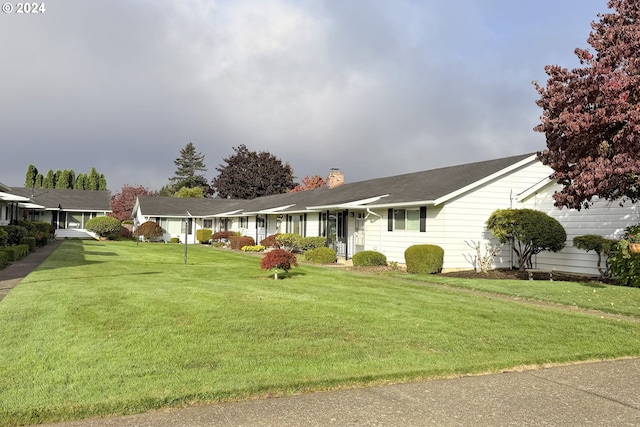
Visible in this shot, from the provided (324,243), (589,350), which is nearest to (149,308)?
(589,350)

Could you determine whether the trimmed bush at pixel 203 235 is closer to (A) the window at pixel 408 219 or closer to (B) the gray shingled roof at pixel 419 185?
(B) the gray shingled roof at pixel 419 185

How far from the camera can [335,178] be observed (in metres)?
34.8

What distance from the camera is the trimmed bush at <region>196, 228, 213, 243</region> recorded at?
43.6 metres

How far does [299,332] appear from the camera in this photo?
25.2ft

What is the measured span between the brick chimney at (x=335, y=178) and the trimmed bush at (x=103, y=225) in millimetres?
18840

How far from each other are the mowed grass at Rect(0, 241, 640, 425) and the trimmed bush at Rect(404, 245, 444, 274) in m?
5.48

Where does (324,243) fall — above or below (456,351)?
above

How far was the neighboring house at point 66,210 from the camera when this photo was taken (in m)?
44.7

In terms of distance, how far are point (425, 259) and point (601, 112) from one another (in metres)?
8.76

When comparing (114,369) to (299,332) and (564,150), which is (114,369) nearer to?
(299,332)

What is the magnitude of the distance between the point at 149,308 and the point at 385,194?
1609 cm

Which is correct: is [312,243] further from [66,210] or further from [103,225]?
[66,210]

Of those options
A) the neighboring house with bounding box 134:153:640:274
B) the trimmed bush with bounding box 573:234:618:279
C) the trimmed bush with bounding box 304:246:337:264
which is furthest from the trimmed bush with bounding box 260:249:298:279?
the trimmed bush with bounding box 573:234:618:279

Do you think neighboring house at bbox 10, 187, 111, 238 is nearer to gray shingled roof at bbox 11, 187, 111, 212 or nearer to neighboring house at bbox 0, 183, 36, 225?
gray shingled roof at bbox 11, 187, 111, 212
